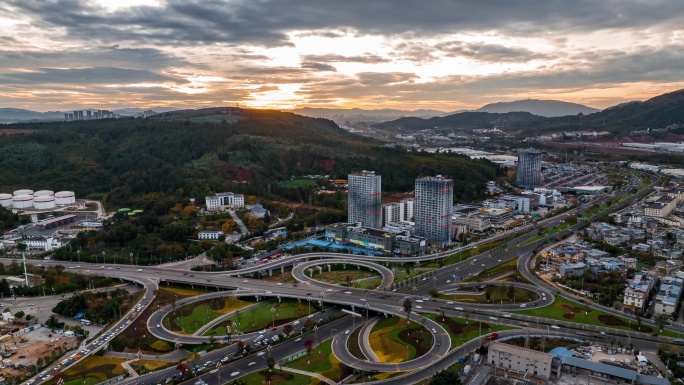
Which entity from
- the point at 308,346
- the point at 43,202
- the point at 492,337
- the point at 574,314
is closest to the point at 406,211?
the point at 574,314

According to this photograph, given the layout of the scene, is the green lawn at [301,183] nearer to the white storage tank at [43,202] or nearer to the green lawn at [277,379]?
the white storage tank at [43,202]

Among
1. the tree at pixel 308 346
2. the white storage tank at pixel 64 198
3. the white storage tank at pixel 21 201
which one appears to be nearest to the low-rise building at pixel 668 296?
the tree at pixel 308 346

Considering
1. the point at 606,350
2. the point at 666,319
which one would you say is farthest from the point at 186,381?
the point at 666,319

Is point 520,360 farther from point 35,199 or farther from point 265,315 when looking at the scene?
point 35,199

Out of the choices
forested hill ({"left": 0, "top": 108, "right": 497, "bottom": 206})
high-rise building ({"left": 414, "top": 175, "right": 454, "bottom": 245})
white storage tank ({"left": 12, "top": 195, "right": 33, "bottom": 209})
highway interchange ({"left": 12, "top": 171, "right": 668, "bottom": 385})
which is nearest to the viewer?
highway interchange ({"left": 12, "top": 171, "right": 668, "bottom": 385})

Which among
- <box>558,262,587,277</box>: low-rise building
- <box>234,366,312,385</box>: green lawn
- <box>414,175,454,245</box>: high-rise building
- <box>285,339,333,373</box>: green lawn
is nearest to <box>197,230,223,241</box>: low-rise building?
<box>414,175,454,245</box>: high-rise building

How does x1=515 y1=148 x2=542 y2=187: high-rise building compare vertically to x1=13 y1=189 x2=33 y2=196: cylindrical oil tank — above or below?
above

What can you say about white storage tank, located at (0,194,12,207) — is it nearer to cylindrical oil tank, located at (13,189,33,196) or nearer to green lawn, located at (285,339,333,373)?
cylindrical oil tank, located at (13,189,33,196)
